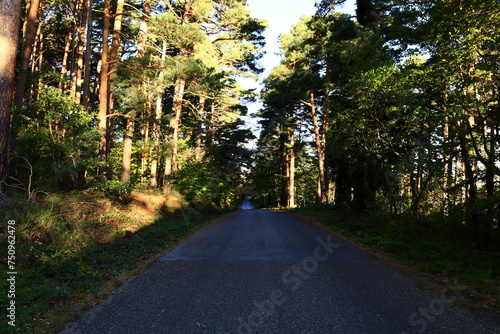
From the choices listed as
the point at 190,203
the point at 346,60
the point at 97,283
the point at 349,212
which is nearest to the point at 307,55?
the point at 346,60

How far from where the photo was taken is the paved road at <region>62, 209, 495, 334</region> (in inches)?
133

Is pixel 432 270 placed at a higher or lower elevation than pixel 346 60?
lower

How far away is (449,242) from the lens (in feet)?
27.5

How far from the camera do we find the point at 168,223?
1210 centimetres

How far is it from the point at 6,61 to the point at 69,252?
15.5 feet

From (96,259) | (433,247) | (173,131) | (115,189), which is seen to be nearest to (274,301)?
(96,259)

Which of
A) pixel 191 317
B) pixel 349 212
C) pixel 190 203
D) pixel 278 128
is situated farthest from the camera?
pixel 278 128

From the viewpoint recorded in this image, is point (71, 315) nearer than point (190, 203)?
Yes

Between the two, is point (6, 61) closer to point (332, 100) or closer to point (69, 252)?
point (69, 252)

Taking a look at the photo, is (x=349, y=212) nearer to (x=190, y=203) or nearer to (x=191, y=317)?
(x=190, y=203)

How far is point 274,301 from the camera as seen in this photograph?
13.6 ft

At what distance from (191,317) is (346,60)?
14.7 meters

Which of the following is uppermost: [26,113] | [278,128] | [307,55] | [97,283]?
[307,55]

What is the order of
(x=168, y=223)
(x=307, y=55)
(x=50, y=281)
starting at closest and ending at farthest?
(x=50, y=281)
(x=168, y=223)
(x=307, y=55)
